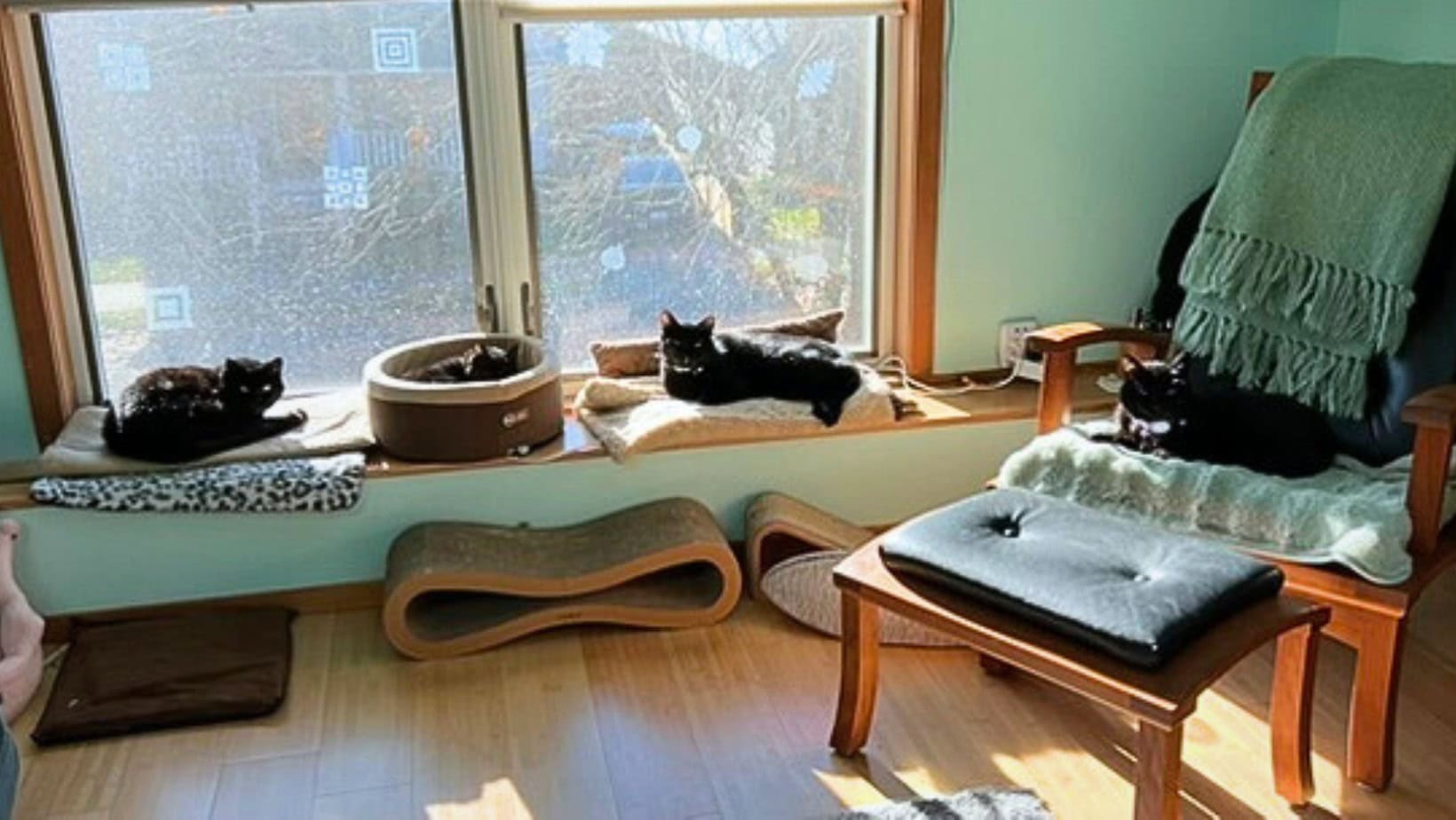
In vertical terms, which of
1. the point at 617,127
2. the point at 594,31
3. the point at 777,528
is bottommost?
the point at 777,528

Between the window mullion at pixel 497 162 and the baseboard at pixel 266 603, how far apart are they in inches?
26.5

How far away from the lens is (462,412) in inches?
104

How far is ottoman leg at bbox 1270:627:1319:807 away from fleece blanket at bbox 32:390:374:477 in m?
1.81

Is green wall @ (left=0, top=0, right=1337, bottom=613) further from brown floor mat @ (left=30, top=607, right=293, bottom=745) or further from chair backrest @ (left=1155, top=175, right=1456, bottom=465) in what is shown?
chair backrest @ (left=1155, top=175, right=1456, bottom=465)

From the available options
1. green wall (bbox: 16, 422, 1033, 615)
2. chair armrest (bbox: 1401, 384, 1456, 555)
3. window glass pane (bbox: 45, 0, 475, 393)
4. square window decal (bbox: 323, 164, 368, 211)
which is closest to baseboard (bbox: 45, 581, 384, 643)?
green wall (bbox: 16, 422, 1033, 615)

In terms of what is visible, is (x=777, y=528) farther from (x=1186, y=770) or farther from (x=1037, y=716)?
(x=1186, y=770)

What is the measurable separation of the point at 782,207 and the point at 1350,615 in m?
1.57

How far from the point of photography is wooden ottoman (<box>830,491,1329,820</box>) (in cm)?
178

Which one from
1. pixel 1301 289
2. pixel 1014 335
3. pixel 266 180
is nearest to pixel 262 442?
pixel 266 180

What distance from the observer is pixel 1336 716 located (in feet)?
7.72

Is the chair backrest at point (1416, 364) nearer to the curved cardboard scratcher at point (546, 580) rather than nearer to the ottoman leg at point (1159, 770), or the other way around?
the ottoman leg at point (1159, 770)

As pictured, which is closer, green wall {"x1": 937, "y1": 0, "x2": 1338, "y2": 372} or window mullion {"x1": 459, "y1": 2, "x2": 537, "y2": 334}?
window mullion {"x1": 459, "y1": 2, "x2": 537, "y2": 334}

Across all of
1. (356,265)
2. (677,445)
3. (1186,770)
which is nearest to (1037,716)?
(1186,770)

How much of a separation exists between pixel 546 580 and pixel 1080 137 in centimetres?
162
